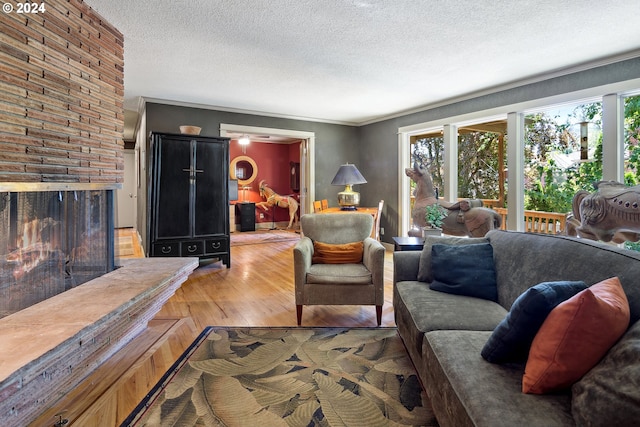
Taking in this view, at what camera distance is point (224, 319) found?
2.86 metres

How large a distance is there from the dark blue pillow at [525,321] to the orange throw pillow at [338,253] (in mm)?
1750

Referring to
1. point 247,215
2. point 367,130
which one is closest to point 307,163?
point 367,130

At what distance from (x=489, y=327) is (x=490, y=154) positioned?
345 cm

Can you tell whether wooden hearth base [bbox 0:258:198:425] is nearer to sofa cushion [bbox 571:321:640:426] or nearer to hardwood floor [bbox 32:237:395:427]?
hardwood floor [bbox 32:237:395:427]

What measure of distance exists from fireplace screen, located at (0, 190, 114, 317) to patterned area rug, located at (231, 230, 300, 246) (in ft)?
13.9

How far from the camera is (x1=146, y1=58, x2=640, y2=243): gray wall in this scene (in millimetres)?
4099

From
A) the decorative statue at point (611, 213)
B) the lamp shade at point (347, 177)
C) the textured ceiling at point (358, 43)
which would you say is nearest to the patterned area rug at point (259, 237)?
the lamp shade at point (347, 177)

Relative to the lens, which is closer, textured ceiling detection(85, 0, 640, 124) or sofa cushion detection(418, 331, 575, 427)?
sofa cushion detection(418, 331, 575, 427)

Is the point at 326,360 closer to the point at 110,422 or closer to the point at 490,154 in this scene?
the point at 110,422

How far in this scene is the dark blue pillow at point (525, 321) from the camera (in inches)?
47.2

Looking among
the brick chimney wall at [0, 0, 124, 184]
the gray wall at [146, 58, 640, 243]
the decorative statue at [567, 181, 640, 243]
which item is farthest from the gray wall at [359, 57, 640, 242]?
the brick chimney wall at [0, 0, 124, 184]

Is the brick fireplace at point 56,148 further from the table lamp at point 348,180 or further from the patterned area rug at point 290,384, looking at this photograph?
the table lamp at point 348,180

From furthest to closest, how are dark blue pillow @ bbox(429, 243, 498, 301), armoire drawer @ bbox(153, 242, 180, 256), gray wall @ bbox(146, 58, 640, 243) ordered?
armoire drawer @ bbox(153, 242, 180, 256) < gray wall @ bbox(146, 58, 640, 243) < dark blue pillow @ bbox(429, 243, 498, 301)

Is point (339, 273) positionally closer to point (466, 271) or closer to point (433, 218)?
point (466, 271)
